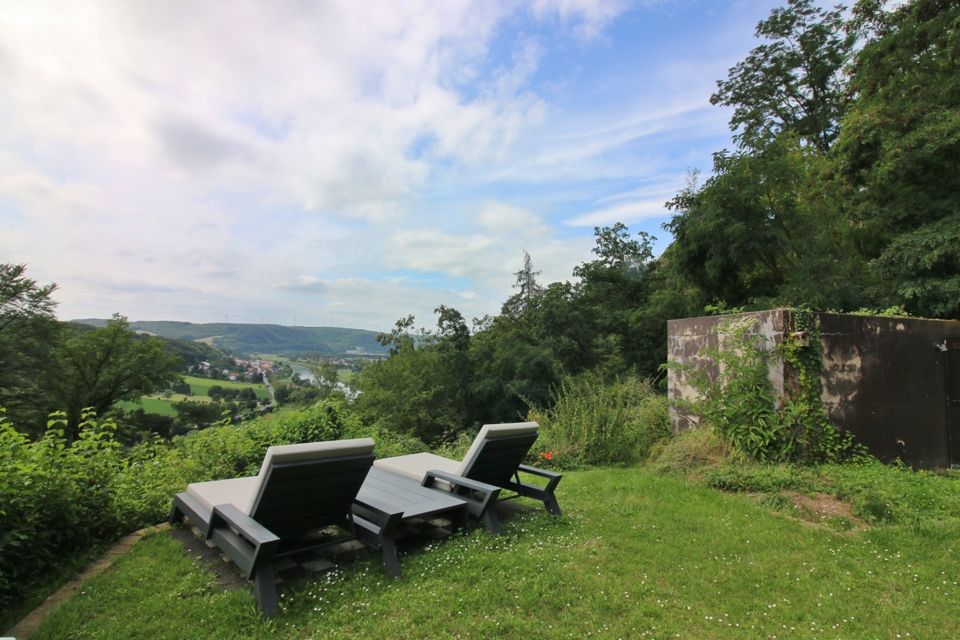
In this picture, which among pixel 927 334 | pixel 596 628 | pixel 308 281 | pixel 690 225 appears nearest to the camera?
pixel 596 628

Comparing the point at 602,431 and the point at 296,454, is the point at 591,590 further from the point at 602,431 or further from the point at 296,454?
the point at 602,431

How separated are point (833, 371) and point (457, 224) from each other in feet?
42.5

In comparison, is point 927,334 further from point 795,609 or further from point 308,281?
point 308,281

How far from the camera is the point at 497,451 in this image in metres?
3.82

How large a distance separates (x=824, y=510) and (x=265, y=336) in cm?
5444

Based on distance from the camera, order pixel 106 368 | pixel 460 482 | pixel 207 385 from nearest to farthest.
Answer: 1. pixel 460 482
2. pixel 106 368
3. pixel 207 385

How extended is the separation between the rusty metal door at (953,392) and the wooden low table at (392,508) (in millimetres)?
6946

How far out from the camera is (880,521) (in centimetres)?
373

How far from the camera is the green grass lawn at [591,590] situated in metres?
2.26

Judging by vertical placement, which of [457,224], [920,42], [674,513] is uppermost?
[920,42]

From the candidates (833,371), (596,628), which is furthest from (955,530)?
(596,628)

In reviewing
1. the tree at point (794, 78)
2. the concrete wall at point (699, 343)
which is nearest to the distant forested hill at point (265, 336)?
the tree at point (794, 78)

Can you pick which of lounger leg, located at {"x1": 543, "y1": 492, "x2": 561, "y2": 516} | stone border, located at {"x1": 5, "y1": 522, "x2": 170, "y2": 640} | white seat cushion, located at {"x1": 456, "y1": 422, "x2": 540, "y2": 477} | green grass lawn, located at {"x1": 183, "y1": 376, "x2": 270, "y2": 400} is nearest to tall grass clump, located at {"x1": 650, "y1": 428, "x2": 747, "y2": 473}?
lounger leg, located at {"x1": 543, "y1": 492, "x2": 561, "y2": 516}

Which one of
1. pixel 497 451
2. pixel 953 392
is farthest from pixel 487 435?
pixel 953 392
